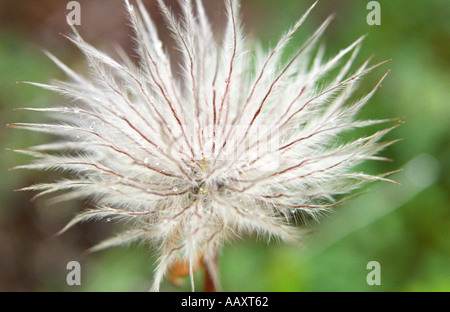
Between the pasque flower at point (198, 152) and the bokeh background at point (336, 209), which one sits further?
the bokeh background at point (336, 209)

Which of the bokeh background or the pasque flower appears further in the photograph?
the bokeh background

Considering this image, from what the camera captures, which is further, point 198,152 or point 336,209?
point 336,209

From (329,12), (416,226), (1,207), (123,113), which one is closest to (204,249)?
(123,113)

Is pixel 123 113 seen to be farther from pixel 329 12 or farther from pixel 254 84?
pixel 329 12
